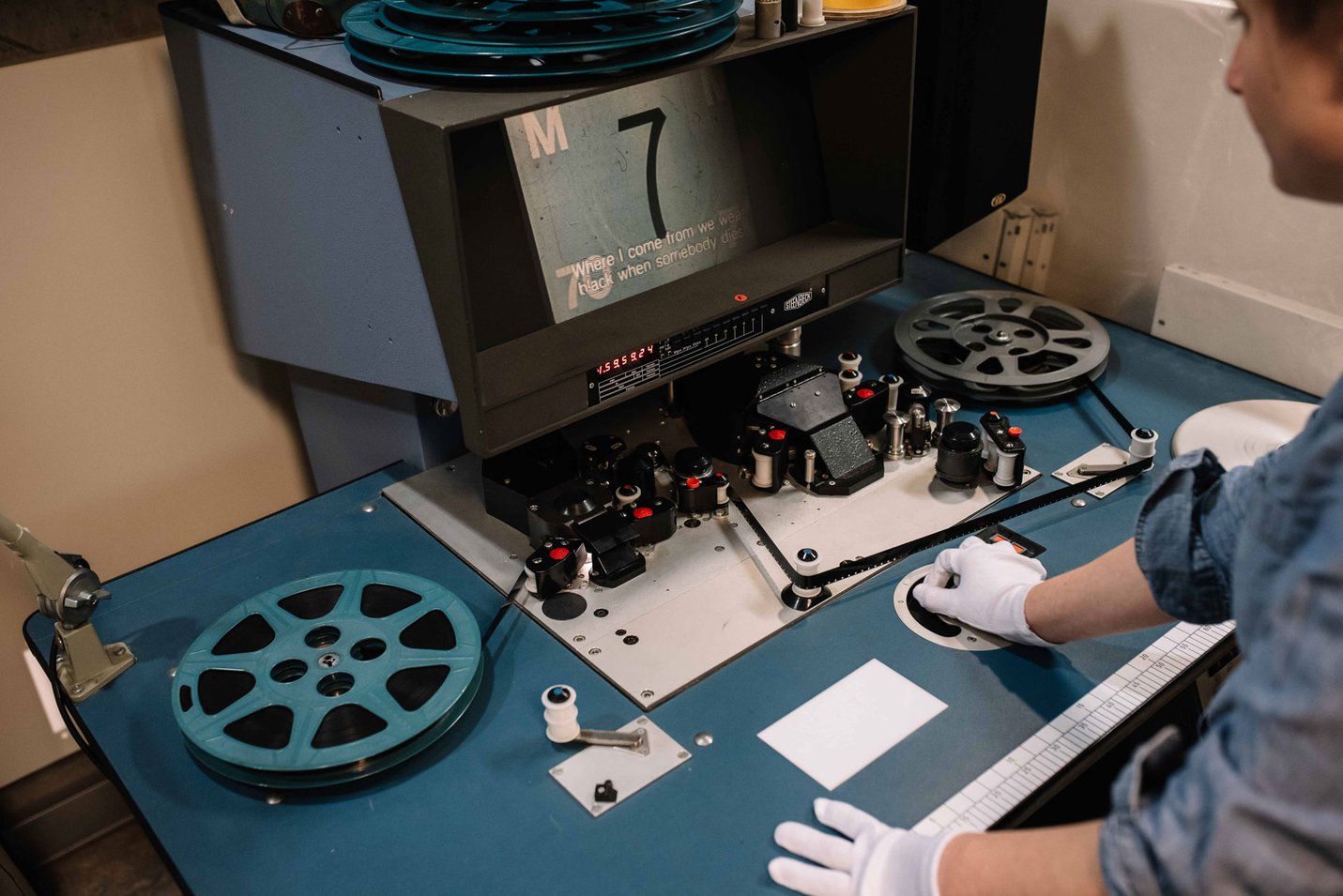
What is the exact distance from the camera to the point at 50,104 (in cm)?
153

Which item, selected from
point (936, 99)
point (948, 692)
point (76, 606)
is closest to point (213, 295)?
point (76, 606)

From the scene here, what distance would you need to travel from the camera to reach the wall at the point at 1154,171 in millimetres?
1671

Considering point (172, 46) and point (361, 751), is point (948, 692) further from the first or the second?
point (172, 46)

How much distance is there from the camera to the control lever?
1.13 meters

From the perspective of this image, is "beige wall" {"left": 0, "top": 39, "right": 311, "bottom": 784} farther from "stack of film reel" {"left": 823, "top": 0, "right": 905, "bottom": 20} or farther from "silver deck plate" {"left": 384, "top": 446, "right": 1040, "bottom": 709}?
"stack of film reel" {"left": 823, "top": 0, "right": 905, "bottom": 20}

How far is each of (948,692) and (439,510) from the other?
2.24 ft

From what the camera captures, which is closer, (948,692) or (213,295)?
(948,692)

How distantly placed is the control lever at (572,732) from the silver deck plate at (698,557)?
0.19 ft

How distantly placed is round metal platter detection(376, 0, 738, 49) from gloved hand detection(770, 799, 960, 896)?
0.77 m

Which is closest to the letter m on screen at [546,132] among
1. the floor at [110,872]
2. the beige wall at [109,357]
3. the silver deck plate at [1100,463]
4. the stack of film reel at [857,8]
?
the stack of film reel at [857,8]

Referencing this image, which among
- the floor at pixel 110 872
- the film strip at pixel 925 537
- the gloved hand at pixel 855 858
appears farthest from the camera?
the floor at pixel 110 872

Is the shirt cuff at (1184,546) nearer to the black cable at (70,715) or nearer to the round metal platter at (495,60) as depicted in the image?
the round metal platter at (495,60)

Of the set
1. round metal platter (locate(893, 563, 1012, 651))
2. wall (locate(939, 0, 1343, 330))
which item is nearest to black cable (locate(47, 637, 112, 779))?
round metal platter (locate(893, 563, 1012, 651))

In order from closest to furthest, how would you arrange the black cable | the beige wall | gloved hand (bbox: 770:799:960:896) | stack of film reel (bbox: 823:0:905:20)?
gloved hand (bbox: 770:799:960:896)
the black cable
stack of film reel (bbox: 823:0:905:20)
the beige wall
